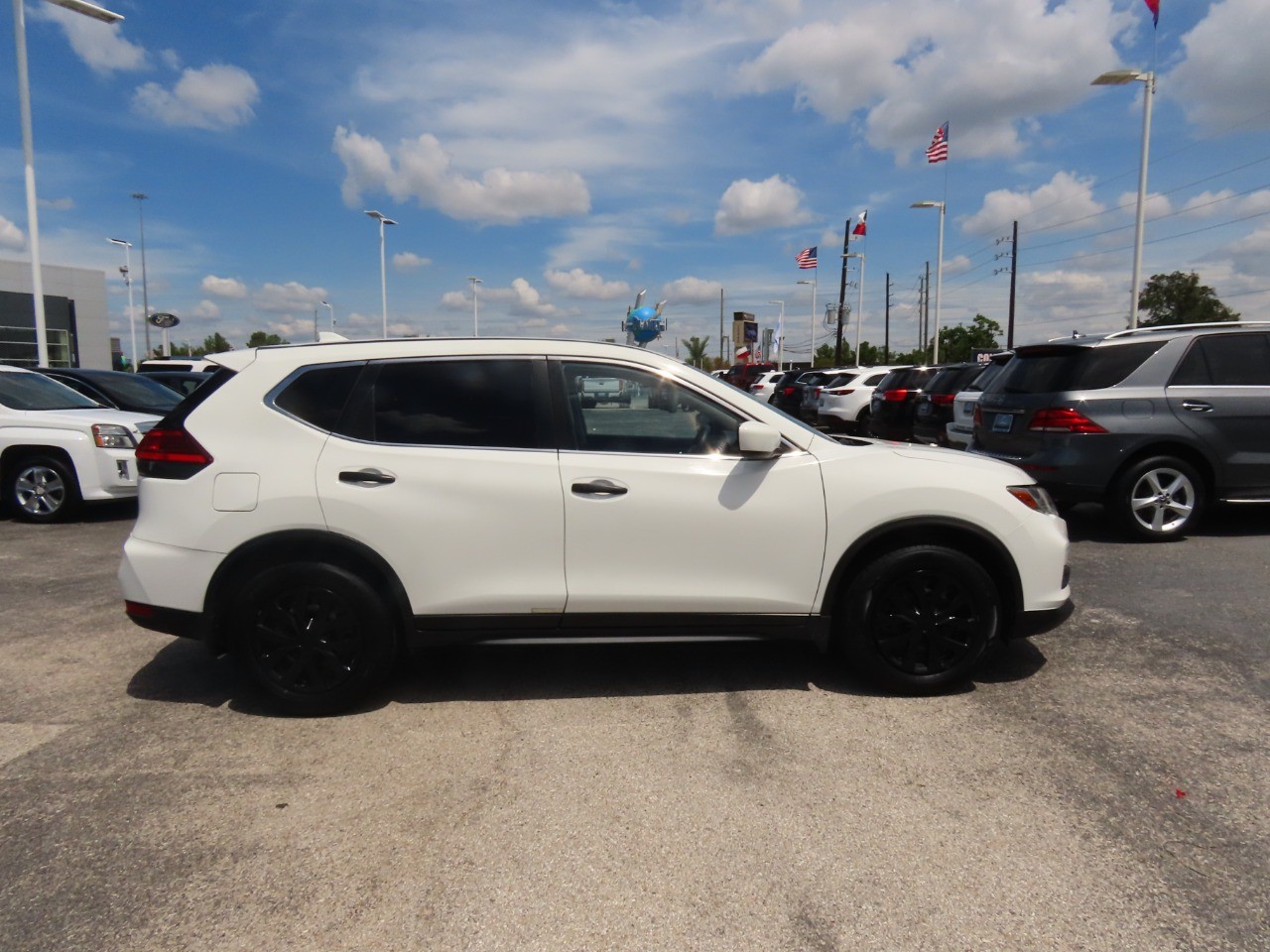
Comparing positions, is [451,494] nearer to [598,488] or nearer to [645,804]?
[598,488]

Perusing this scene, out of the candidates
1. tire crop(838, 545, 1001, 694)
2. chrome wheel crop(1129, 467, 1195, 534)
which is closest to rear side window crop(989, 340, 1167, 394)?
chrome wheel crop(1129, 467, 1195, 534)

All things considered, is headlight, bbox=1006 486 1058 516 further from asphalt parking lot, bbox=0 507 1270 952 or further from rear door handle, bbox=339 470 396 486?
rear door handle, bbox=339 470 396 486

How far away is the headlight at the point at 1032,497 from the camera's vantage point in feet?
13.1

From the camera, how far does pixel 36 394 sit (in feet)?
30.7

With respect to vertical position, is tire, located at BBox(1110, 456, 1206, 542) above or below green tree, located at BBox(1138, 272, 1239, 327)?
below

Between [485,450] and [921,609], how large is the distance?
218 centimetres

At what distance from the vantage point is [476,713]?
3863 mm

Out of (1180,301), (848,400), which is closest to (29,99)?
(848,400)

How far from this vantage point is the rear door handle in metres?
3.71

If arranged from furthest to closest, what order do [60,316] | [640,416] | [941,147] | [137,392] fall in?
[60,316] → [941,147] → [137,392] → [640,416]

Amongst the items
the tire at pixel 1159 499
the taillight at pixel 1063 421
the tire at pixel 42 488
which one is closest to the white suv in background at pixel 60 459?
the tire at pixel 42 488

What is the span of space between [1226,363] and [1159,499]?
1.31 metres

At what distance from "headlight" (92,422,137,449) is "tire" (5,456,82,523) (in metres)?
0.46

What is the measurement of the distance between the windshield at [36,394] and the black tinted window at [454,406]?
7404 millimetres
